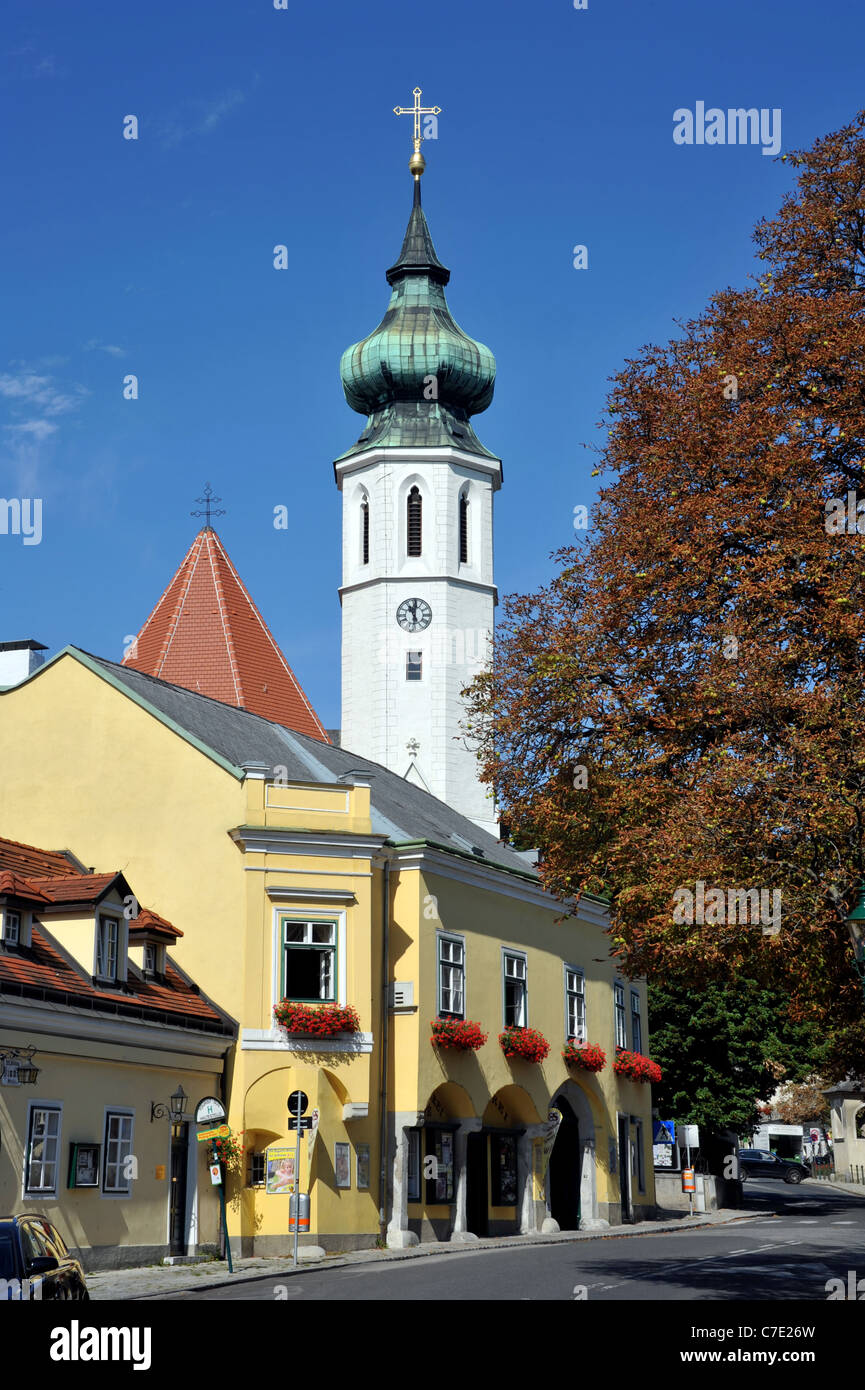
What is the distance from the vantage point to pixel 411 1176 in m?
29.5

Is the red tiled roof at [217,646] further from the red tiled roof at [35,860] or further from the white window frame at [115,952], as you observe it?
the white window frame at [115,952]

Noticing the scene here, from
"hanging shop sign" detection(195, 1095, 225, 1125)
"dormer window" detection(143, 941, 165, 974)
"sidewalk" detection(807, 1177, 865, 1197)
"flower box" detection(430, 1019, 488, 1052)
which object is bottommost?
"sidewalk" detection(807, 1177, 865, 1197)

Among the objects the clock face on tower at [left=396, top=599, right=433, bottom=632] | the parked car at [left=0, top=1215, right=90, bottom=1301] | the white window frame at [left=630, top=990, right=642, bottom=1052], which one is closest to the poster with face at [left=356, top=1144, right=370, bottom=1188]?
the white window frame at [left=630, top=990, right=642, bottom=1052]

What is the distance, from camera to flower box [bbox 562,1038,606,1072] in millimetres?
35000

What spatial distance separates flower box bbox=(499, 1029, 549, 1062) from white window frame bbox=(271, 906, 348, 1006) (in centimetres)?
512

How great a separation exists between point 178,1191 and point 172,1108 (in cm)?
137

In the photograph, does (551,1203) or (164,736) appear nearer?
(164,736)

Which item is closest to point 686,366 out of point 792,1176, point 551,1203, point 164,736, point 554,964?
point 164,736

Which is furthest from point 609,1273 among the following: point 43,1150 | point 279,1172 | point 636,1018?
point 636,1018

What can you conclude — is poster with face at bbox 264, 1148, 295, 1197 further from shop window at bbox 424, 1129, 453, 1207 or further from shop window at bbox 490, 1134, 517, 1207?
shop window at bbox 490, 1134, 517, 1207

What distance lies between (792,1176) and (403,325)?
136ft

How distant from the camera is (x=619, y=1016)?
130ft

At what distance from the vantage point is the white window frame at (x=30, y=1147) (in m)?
22.2
